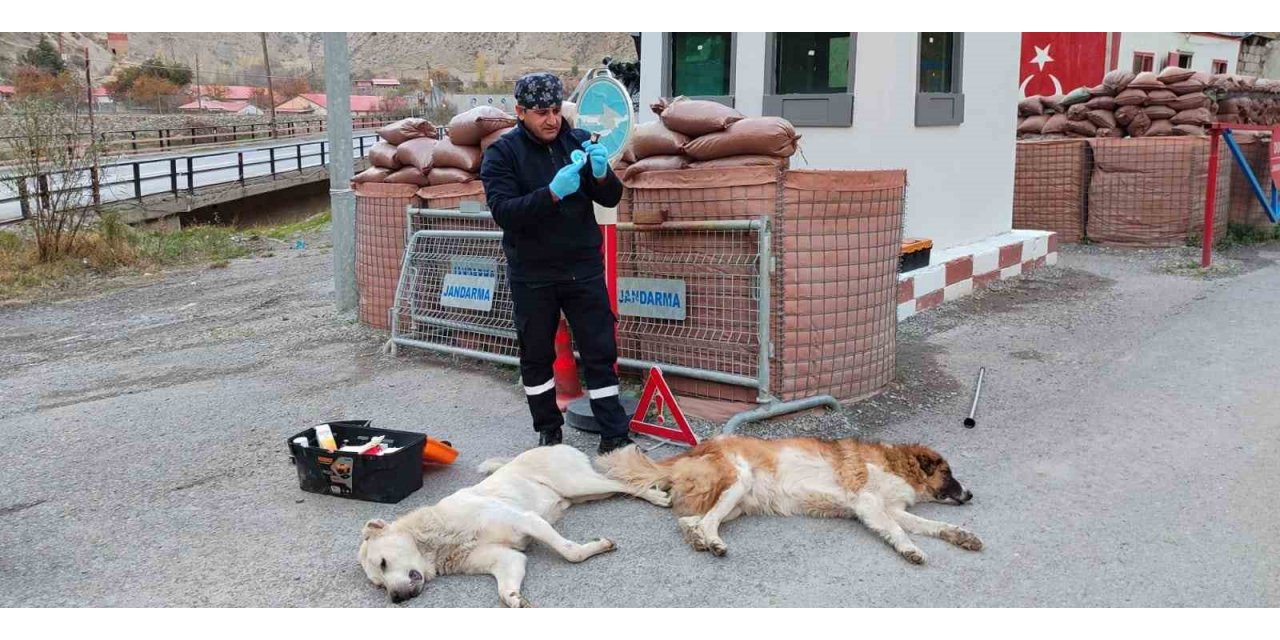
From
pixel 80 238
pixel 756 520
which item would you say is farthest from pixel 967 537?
pixel 80 238

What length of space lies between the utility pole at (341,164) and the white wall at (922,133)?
8.49 ft

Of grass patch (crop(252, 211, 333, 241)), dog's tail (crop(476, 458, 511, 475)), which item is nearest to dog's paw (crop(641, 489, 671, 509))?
dog's tail (crop(476, 458, 511, 475))

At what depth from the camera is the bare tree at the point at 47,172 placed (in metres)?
12.0

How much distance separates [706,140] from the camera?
5.27 m

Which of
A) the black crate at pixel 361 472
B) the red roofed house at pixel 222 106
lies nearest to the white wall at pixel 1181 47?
the black crate at pixel 361 472

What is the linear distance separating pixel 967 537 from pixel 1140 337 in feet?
13.9

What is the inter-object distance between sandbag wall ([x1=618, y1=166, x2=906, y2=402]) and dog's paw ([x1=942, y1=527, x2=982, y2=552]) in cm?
165

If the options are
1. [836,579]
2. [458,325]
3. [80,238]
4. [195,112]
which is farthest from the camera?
[195,112]

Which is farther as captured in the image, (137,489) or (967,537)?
(137,489)

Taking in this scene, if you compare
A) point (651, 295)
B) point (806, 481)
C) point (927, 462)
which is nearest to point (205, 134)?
point (651, 295)

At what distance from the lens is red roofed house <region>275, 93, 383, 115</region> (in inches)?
2170

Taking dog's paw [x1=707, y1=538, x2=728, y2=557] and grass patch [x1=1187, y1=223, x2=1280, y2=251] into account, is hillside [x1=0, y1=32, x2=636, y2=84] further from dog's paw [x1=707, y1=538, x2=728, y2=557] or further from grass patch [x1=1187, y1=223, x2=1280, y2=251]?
dog's paw [x1=707, y1=538, x2=728, y2=557]

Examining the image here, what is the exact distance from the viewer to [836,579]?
11.0 feet

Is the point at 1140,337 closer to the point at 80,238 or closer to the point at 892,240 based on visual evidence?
the point at 892,240
